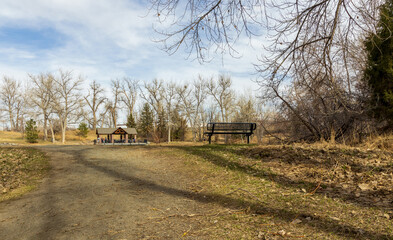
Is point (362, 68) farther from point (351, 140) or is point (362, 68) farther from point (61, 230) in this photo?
point (61, 230)

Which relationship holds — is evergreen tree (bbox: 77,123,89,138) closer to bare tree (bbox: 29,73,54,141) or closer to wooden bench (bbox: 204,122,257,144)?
bare tree (bbox: 29,73,54,141)

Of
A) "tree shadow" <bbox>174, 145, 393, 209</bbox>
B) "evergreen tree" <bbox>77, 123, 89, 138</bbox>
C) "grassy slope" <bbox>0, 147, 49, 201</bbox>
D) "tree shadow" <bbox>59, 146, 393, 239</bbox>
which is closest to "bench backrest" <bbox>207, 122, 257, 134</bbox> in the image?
"tree shadow" <bbox>174, 145, 393, 209</bbox>

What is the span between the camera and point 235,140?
119ft

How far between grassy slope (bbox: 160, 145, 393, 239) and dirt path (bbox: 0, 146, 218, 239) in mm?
520

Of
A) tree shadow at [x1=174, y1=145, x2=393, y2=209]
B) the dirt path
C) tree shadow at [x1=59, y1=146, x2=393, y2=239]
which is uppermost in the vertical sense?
tree shadow at [x1=174, y1=145, x2=393, y2=209]

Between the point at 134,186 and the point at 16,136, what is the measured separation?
2067 inches

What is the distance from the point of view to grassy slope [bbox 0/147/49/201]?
5.88m

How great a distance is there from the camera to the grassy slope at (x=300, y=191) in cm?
299

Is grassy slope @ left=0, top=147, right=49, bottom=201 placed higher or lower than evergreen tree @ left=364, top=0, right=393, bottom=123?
lower

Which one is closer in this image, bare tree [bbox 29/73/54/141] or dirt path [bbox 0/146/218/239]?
dirt path [bbox 0/146/218/239]

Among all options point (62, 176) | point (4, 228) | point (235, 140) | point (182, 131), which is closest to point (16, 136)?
point (182, 131)

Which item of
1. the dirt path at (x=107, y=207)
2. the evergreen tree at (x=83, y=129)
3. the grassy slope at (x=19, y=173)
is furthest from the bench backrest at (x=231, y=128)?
the evergreen tree at (x=83, y=129)

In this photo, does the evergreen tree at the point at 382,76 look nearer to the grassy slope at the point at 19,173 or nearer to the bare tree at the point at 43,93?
the grassy slope at the point at 19,173

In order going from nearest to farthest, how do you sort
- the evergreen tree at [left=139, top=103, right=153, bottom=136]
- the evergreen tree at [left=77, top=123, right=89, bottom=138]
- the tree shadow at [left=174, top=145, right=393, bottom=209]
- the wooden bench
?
the tree shadow at [left=174, top=145, right=393, bottom=209] < the wooden bench < the evergreen tree at [left=77, top=123, right=89, bottom=138] < the evergreen tree at [left=139, top=103, right=153, bottom=136]
